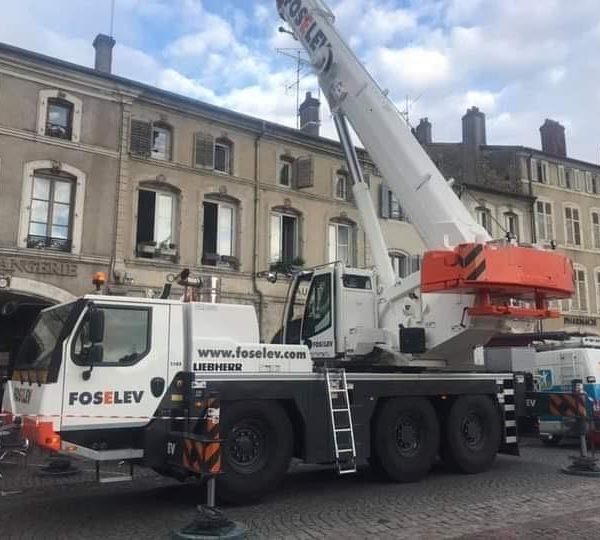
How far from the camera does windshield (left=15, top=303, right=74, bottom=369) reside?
776cm

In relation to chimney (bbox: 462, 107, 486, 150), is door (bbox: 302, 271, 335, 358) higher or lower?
lower

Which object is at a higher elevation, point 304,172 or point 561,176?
point 561,176

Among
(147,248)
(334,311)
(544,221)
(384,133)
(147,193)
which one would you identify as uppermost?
(544,221)

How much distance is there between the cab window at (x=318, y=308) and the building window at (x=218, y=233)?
9.48m

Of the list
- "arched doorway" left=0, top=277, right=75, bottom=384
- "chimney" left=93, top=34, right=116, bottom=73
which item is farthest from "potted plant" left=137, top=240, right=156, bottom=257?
"chimney" left=93, top=34, right=116, bottom=73

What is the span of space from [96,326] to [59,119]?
40.3ft

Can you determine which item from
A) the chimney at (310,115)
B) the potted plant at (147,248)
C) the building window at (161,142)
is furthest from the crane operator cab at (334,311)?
the chimney at (310,115)

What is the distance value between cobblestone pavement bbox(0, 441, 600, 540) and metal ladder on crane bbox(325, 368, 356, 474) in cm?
48

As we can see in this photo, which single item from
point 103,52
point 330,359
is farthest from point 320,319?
point 103,52

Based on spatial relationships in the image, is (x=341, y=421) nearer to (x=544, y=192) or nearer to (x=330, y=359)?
(x=330, y=359)

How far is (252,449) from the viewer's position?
27.2ft

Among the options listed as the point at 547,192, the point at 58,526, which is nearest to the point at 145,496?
the point at 58,526

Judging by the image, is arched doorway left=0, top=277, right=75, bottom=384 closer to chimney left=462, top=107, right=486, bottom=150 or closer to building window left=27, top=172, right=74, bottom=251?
building window left=27, top=172, right=74, bottom=251

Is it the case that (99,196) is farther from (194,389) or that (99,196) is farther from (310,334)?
(194,389)
